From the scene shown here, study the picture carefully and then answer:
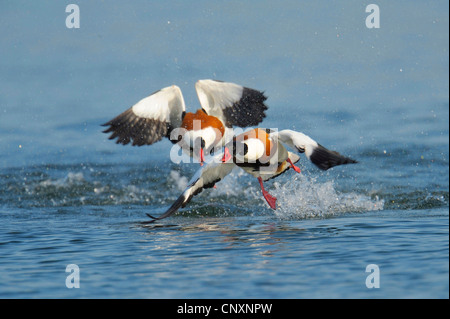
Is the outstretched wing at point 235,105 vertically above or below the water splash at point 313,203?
above

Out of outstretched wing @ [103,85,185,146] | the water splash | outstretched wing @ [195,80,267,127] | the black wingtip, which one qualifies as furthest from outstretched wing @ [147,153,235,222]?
the black wingtip

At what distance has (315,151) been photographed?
351 inches

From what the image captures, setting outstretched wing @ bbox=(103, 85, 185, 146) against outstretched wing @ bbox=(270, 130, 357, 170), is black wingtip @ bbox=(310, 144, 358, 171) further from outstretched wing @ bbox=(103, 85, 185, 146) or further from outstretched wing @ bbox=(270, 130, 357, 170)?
outstretched wing @ bbox=(103, 85, 185, 146)

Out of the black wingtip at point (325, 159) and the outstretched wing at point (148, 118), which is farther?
the outstretched wing at point (148, 118)

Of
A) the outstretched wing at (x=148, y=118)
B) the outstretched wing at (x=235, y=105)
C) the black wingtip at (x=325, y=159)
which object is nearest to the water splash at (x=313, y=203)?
the outstretched wing at (x=235, y=105)

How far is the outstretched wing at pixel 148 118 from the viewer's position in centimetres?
986

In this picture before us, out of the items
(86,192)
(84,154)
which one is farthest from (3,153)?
(86,192)

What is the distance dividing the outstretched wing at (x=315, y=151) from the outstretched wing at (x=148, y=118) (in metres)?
1.51

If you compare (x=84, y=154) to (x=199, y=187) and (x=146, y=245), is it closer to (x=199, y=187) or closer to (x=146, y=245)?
(x=199, y=187)

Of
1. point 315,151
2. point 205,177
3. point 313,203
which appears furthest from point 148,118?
point 313,203

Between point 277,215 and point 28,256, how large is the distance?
3.56m

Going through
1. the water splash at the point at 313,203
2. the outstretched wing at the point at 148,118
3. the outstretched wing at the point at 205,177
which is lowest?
the water splash at the point at 313,203

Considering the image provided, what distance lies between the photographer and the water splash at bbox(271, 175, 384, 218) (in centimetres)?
1039

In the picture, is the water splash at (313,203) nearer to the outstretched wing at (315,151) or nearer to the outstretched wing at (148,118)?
the outstretched wing at (315,151)
